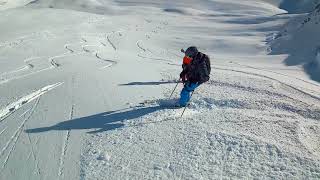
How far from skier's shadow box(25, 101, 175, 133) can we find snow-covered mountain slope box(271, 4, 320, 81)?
8.65m

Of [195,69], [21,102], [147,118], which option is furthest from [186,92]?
[21,102]

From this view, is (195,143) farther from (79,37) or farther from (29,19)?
(29,19)

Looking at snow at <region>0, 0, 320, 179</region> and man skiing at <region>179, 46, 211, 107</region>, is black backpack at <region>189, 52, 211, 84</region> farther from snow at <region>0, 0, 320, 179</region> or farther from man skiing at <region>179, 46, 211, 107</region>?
snow at <region>0, 0, 320, 179</region>

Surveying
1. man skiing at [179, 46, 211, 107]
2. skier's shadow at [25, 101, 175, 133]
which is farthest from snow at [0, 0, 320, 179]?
man skiing at [179, 46, 211, 107]

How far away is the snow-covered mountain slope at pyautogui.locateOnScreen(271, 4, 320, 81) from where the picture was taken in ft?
61.5

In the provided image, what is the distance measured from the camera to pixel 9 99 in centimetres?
1159

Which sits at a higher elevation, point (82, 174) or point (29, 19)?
point (82, 174)

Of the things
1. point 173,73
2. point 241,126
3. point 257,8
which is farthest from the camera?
point 257,8

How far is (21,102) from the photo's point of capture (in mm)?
11273

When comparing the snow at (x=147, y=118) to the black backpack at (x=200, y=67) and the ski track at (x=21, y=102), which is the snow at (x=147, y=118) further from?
the black backpack at (x=200, y=67)

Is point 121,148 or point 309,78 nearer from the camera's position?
point 121,148

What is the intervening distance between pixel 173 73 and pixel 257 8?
36777 mm

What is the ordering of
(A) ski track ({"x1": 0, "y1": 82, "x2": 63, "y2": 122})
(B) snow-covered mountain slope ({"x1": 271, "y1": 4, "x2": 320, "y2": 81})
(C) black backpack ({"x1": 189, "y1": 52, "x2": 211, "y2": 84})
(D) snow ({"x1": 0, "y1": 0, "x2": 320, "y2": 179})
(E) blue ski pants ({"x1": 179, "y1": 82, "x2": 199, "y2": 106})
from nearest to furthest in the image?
(D) snow ({"x1": 0, "y1": 0, "x2": 320, "y2": 179})
(C) black backpack ({"x1": 189, "y1": 52, "x2": 211, "y2": 84})
(E) blue ski pants ({"x1": 179, "y1": 82, "x2": 199, "y2": 106})
(A) ski track ({"x1": 0, "y1": 82, "x2": 63, "y2": 122})
(B) snow-covered mountain slope ({"x1": 271, "y1": 4, "x2": 320, "y2": 81})

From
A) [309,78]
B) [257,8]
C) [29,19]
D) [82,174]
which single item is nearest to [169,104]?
[82,174]
